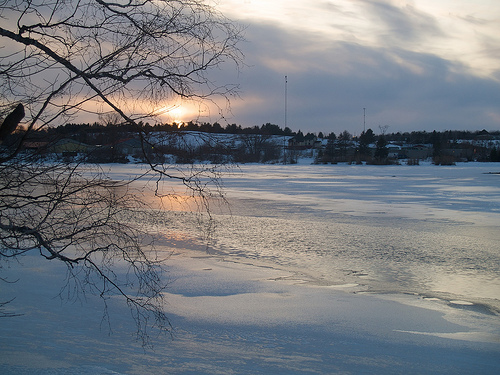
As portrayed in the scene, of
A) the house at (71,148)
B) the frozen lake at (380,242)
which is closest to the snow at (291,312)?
the frozen lake at (380,242)

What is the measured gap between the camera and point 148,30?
12.6 feet

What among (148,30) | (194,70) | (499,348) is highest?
(148,30)

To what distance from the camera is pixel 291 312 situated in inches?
221

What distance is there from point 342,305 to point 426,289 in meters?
1.53

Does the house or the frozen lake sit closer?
the house

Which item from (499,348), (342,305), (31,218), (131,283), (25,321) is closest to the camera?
(31,218)

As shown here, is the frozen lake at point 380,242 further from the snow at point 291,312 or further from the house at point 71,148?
the house at point 71,148

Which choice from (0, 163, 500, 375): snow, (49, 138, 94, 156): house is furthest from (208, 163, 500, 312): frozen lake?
(49, 138, 94, 156): house

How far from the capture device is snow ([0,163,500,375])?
428cm

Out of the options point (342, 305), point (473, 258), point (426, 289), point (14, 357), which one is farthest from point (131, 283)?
point (473, 258)

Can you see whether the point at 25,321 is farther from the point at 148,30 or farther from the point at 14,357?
the point at 148,30

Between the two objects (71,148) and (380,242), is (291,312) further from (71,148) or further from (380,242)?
(380,242)

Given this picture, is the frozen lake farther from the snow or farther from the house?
the house

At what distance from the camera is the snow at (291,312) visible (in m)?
4.28
